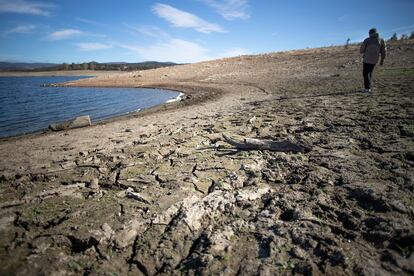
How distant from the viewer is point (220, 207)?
320 centimetres

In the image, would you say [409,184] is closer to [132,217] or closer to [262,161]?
[262,161]

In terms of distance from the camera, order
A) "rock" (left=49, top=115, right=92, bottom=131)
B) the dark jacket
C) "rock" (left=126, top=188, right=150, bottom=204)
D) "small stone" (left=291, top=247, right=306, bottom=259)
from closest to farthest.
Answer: "small stone" (left=291, top=247, right=306, bottom=259) → "rock" (left=126, top=188, right=150, bottom=204) → the dark jacket → "rock" (left=49, top=115, right=92, bottom=131)

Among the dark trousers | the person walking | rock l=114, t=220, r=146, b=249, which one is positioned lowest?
rock l=114, t=220, r=146, b=249

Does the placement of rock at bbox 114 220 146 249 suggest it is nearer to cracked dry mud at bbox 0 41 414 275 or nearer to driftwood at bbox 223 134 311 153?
cracked dry mud at bbox 0 41 414 275

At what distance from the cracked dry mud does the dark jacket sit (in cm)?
376

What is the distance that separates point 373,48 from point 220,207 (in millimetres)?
8992

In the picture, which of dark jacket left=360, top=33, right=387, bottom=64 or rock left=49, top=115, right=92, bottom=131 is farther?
rock left=49, top=115, right=92, bottom=131

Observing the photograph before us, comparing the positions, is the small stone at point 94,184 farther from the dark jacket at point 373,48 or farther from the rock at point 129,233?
the dark jacket at point 373,48

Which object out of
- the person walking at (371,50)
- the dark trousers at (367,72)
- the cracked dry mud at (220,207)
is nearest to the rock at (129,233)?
the cracked dry mud at (220,207)

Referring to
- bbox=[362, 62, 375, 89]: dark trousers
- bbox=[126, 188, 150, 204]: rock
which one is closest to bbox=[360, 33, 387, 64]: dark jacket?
bbox=[362, 62, 375, 89]: dark trousers

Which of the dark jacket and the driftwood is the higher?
the dark jacket

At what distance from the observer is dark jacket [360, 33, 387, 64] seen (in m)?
8.71

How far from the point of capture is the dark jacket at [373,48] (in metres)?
8.71

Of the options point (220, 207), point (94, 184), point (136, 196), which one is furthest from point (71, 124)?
point (220, 207)
